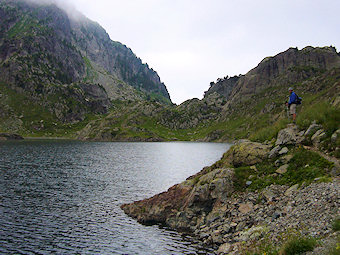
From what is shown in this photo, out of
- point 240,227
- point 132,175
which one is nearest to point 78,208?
point 240,227

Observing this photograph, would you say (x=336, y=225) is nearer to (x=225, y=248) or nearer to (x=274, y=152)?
(x=225, y=248)

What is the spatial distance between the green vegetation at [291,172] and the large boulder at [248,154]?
1.08m

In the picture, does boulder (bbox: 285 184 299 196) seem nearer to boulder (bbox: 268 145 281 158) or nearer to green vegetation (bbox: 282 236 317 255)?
boulder (bbox: 268 145 281 158)

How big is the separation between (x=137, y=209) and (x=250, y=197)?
1781 cm

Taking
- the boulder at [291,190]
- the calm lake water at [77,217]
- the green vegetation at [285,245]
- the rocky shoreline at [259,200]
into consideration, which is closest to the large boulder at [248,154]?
the rocky shoreline at [259,200]

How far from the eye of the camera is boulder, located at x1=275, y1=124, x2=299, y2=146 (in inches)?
1250

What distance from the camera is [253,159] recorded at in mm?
33312

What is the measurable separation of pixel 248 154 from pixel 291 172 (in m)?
6.92

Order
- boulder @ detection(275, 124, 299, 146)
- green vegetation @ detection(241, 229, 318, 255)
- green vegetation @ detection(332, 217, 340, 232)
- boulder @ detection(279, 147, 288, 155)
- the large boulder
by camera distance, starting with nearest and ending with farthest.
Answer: green vegetation @ detection(241, 229, 318, 255), green vegetation @ detection(332, 217, 340, 232), boulder @ detection(279, 147, 288, 155), boulder @ detection(275, 124, 299, 146), the large boulder

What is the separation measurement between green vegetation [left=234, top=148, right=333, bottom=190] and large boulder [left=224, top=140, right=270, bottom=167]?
108cm

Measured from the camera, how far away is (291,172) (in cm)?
2812

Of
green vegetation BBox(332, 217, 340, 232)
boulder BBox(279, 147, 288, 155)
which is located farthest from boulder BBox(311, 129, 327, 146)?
green vegetation BBox(332, 217, 340, 232)

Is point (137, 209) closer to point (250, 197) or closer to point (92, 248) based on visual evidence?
point (92, 248)

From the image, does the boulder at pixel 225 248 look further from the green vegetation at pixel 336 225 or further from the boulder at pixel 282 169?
the boulder at pixel 282 169
